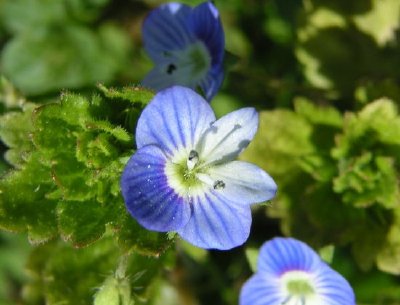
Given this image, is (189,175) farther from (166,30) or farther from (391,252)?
(391,252)

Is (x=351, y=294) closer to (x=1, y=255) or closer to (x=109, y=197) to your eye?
(x=109, y=197)

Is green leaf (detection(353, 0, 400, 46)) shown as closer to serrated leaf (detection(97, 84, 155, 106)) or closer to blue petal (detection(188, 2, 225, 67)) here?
blue petal (detection(188, 2, 225, 67))

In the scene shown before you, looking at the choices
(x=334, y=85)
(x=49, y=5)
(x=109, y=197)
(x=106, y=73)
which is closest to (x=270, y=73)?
(x=334, y=85)

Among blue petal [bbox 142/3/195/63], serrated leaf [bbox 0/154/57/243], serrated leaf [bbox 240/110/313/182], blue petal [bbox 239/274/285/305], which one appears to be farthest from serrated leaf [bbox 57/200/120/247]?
serrated leaf [bbox 240/110/313/182]

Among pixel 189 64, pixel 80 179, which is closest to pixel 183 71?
pixel 189 64

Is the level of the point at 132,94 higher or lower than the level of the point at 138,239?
higher

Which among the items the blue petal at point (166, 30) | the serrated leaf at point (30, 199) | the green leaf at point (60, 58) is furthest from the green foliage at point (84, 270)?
the green leaf at point (60, 58)

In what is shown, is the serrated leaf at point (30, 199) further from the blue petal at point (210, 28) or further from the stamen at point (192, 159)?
the blue petal at point (210, 28)
